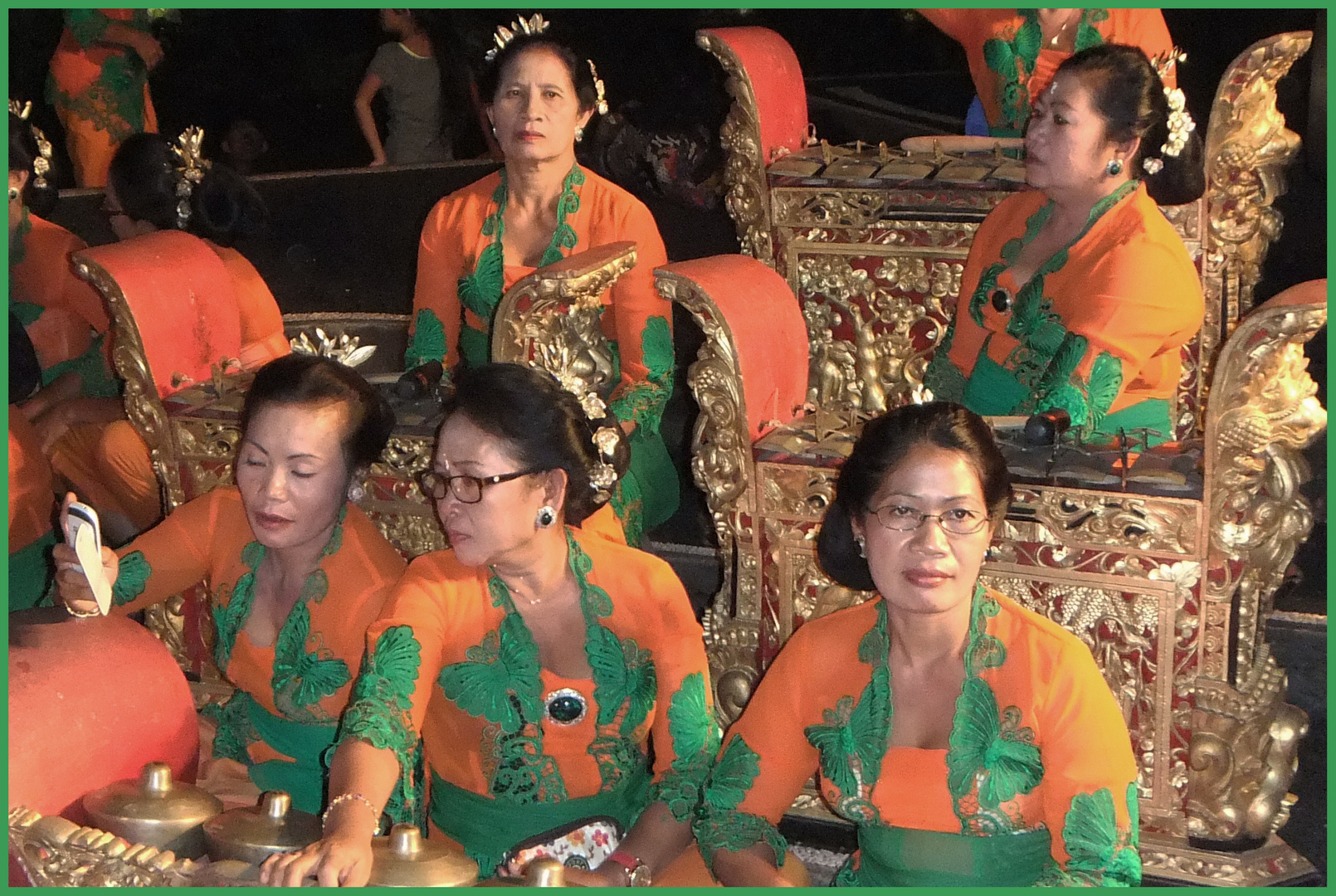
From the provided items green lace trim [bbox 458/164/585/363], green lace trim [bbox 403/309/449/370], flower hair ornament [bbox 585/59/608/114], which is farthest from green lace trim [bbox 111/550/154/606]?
flower hair ornament [bbox 585/59/608/114]

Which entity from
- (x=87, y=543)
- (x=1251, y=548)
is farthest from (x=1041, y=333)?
(x=87, y=543)

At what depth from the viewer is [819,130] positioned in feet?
16.3

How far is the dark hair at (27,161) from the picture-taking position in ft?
11.4

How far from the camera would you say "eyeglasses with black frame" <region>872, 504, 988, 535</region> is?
1665mm

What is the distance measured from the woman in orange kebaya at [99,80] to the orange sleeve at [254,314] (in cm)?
255

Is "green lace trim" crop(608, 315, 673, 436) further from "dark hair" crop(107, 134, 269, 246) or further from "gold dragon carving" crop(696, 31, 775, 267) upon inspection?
"dark hair" crop(107, 134, 269, 246)

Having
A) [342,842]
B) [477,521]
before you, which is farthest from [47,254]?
[342,842]

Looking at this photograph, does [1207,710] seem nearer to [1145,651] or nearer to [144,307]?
[1145,651]

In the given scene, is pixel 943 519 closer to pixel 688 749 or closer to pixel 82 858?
Result: pixel 688 749

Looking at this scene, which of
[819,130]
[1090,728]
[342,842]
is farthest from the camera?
[819,130]

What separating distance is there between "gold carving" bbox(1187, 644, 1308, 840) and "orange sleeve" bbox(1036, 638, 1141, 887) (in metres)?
0.66

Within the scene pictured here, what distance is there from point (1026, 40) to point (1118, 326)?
1277 millimetres

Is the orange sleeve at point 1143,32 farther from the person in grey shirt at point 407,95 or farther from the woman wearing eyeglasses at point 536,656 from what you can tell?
the person in grey shirt at point 407,95

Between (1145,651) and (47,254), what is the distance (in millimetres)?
2488
